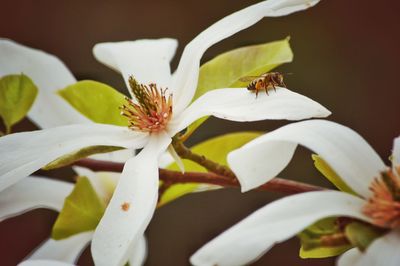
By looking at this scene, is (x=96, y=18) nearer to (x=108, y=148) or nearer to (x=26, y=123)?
(x=26, y=123)

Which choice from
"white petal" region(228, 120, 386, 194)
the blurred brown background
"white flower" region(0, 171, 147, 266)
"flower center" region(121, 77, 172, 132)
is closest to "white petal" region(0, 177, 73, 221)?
"white flower" region(0, 171, 147, 266)

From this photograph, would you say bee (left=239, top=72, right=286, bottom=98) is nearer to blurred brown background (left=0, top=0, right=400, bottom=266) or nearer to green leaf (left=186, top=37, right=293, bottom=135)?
green leaf (left=186, top=37, right=293, bottom=135)

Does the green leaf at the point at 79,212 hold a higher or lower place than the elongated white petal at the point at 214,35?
lower

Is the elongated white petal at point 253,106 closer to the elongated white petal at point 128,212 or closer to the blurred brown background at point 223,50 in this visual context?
the elongated white petal at point 128,212

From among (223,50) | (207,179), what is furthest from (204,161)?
(223,50)

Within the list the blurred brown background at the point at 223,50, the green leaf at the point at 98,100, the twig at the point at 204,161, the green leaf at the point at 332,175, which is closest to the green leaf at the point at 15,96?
the green leaf at the point at 98,100

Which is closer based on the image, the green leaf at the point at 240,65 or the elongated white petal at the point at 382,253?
the elongated white petal at the point at 382,253

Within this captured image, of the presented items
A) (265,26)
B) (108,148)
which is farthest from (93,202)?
(265,26)
